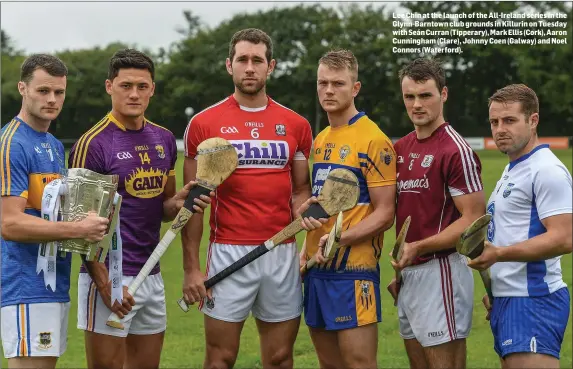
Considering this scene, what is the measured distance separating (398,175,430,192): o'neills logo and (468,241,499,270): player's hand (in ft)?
2.78

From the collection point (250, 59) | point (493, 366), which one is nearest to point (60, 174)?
point (250, 59)

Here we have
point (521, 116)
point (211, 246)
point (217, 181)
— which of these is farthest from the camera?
point (211, 246)

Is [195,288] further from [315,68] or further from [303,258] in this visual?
[315,68]

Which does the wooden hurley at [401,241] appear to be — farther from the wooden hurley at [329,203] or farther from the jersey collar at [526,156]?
the jersey collar at [526,156]

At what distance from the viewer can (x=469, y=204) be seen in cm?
537

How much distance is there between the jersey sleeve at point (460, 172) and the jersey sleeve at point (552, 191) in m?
0.57

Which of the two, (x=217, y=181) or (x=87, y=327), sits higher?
(x=217, y=181)

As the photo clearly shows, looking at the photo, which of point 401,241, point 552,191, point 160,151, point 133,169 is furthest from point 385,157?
point 133,169

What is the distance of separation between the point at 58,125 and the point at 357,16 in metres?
21.6

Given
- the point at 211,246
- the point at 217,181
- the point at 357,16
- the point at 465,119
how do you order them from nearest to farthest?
the point at 217,181 < the point at 211,246 < the point at 465,119 < the point at 357,16

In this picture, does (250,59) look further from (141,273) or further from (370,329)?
(370,329)

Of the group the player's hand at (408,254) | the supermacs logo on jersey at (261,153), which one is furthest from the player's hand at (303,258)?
the player's hand at (408,254)

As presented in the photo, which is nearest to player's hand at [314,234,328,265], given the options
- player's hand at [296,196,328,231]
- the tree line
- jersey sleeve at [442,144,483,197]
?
player's hand at [296,196,328,231]

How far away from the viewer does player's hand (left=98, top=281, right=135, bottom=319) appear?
5438 mm
